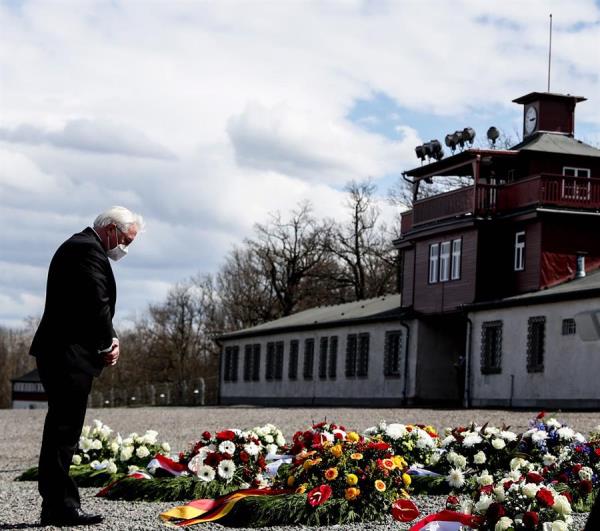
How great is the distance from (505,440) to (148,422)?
2176 cm

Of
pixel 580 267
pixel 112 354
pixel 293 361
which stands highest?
pixel 580 267

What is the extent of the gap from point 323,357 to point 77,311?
4415 cm

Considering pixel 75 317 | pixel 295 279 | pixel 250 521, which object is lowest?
pixel 250 521

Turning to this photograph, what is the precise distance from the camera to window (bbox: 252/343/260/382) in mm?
59438

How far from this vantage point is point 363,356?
49.2 m

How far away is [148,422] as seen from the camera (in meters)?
32.5

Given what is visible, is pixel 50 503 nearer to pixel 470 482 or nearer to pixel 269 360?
pixel 470 482

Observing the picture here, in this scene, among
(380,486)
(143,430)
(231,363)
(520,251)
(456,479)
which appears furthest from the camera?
(231,363)

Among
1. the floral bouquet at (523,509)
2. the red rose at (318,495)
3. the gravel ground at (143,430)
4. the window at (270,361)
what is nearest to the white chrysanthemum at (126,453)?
the gravel ground at (143,430)

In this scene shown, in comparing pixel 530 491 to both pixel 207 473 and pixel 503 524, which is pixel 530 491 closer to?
pixel 503 524

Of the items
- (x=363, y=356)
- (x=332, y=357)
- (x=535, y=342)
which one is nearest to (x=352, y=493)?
(x=535, y=342)

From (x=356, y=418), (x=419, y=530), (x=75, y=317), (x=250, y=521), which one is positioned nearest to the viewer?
(x=419, y=530)

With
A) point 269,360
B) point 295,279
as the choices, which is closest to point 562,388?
point 269,360

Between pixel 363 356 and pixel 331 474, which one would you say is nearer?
pixel 331 474
